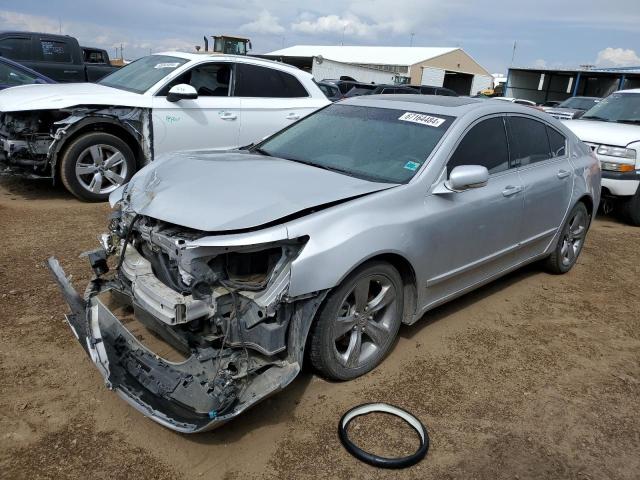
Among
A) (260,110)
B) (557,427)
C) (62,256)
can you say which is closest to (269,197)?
(557,427)

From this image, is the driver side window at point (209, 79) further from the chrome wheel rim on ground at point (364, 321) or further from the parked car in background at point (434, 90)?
the parked car in background at point (434, 90)

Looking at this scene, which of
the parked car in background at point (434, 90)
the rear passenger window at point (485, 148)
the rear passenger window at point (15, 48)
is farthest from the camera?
the parked car in background at point (434, 90)

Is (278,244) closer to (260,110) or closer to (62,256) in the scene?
(62,256)

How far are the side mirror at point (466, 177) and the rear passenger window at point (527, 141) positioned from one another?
0.94m

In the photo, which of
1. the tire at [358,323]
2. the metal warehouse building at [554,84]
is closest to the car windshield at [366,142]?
the tire at [358,323]

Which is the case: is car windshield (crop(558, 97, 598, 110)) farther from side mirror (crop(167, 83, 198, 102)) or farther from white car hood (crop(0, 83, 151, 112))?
white car hood (crop(0, 83, 151, 112))

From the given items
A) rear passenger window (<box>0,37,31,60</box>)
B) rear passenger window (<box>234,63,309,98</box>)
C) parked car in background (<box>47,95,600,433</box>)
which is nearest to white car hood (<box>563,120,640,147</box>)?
parked car in background (<box>47,95,600,433</box>)

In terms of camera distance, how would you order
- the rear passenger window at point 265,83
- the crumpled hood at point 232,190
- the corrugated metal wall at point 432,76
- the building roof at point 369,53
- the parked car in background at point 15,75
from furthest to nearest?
the building roof at point 369,53 < the corrugated metal wall at point 432,76 < the parked car in background at point 15,75 < the rear passenger window at point 265,83 < the crumpled hood at point 232,190

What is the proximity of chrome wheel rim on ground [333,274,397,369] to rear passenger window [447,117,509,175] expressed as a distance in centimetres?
98

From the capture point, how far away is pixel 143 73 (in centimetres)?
720

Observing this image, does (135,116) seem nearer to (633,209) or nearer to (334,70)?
(633,209)

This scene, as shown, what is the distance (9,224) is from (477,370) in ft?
16.1

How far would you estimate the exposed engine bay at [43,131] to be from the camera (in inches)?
246

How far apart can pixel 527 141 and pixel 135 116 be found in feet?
15.0
